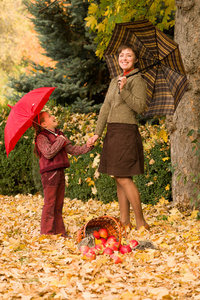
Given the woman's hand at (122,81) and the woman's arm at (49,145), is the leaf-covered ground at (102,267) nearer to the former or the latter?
the woman's arm at (49,145)

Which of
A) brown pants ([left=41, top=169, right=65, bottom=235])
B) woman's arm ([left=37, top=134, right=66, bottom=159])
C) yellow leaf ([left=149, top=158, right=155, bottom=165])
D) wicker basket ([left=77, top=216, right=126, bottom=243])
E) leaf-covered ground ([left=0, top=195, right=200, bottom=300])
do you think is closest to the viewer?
leaf-covered ground ([left=0, top=195, right=200, bottom=300])

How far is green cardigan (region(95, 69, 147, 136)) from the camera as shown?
3.77m

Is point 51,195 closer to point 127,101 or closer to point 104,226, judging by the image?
point 104,226

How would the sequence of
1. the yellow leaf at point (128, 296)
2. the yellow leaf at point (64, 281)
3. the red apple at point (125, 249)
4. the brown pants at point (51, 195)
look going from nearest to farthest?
the yellow leaf at point (128, 296) < the yellow leaf at point (64, 281) < the red apple at point (125, 249) < the brown pants at point (51, 195)

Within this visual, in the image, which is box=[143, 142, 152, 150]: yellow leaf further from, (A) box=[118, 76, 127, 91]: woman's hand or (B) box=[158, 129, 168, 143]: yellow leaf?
(A) box=[118, 76, 127, 91]: woman's hand

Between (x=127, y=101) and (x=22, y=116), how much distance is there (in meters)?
1.02

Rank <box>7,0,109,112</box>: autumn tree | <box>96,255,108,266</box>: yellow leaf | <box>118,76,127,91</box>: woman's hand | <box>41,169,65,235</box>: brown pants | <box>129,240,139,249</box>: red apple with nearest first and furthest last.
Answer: <box>96,255,108,266</box>: yellow leaf
<box>129,240,139,249</box>: red apple
<box>118,76,127,91</box>: woman's hand
<box>41,169,65,235</box>: brown pants
<box>7,0,109,112</box>: autumn tree

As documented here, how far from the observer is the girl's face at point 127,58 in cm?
389

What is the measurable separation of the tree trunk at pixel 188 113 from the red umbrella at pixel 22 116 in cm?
190

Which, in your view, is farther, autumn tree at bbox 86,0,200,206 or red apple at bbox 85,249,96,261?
autumn tree at bbox 86,0,200,206

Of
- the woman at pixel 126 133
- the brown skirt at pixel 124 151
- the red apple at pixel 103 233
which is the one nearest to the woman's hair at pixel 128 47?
the woman at pixel 126 133

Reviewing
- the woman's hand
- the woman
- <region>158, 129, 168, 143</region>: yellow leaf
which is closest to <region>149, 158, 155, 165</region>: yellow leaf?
<region>158, 129, 168, 143</region>: yellow leaf

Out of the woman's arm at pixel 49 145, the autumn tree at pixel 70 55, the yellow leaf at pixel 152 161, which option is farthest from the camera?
the autumn tree at pixel 70 55

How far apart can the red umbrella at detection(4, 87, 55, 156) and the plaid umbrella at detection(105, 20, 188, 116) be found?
920mm
